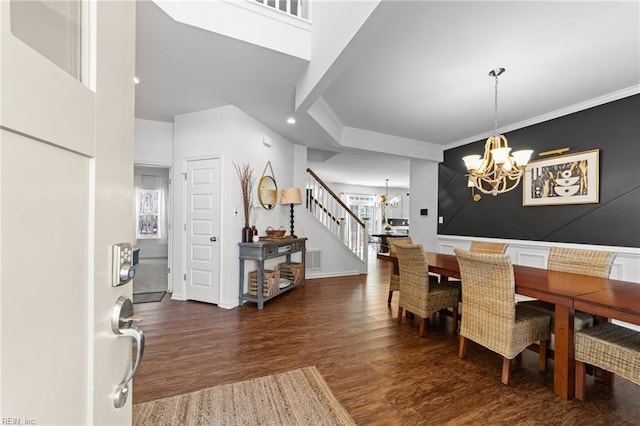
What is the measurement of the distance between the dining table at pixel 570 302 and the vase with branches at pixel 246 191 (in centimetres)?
314

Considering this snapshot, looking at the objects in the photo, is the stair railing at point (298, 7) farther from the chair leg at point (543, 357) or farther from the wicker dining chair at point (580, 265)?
the chair leg at point (543, 357)

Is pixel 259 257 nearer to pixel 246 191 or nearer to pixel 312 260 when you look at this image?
pixel 246 191

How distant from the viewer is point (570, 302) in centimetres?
181

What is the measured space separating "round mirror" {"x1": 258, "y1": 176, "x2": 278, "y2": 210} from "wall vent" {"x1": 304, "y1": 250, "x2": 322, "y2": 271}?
1446 mm

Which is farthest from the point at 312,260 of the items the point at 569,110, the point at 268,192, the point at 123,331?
the point at 123,331

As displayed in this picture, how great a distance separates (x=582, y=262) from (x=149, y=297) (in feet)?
17.4

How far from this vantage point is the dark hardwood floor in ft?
5.86

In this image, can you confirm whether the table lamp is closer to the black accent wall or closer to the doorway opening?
the black accent wall

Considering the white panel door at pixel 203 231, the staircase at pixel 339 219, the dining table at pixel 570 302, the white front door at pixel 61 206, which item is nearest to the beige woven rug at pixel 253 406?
the white front door at pixel 61 206

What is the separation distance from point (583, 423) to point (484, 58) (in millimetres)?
2953

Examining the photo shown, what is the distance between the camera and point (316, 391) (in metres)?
1.95

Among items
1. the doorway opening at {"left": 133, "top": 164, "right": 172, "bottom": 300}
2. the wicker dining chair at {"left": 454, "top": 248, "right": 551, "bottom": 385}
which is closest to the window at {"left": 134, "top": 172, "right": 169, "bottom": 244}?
the doorway opening at {"left": 133, "top": 164, "right": 172, "bottom": 300}

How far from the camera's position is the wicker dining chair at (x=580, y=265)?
2207mm

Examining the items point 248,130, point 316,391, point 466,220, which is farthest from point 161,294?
point 466,220
